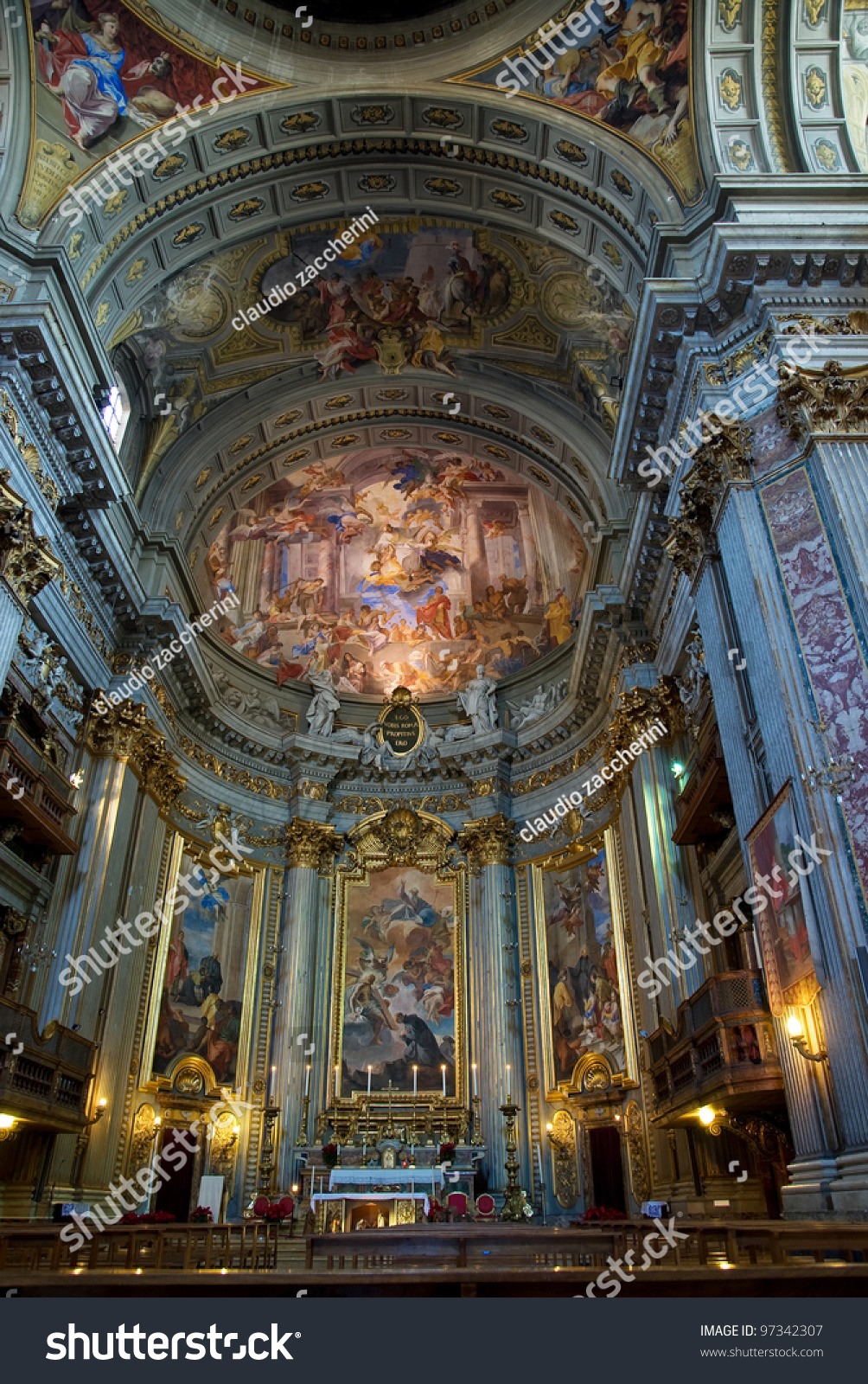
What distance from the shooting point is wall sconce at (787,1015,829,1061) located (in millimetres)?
8031

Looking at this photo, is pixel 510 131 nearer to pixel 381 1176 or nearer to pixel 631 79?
pixel 631 79

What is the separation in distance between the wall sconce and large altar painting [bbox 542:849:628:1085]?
344 inches

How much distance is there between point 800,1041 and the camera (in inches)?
323

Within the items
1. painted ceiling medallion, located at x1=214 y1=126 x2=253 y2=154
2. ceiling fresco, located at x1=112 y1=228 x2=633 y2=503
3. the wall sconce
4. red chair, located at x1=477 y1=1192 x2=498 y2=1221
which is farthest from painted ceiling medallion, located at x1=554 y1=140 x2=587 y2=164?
red chair, located at x1=477 y1=1192 x2=498 y2=1221

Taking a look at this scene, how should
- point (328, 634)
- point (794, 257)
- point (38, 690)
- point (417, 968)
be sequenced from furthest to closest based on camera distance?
point (328, 634), point (417, 968), point (38, 690), point (794, 257)

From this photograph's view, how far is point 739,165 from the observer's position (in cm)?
1322

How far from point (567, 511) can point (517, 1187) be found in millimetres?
14170

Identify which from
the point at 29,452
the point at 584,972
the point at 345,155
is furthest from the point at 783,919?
the point at 345,155

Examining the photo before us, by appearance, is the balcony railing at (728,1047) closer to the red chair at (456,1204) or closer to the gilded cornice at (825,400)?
the gilded cornice at (825,400)

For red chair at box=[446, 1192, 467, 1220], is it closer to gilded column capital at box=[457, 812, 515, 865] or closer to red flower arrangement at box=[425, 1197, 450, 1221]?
red flower arrangement at box=[425, 1197, 450, 1221]

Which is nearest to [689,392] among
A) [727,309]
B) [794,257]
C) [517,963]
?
[727,309]

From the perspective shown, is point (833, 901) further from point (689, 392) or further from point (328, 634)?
point (328, 634)

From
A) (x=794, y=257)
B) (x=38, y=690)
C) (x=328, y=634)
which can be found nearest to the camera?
(x=794, y=257)

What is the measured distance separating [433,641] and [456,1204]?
13401 millimetres
